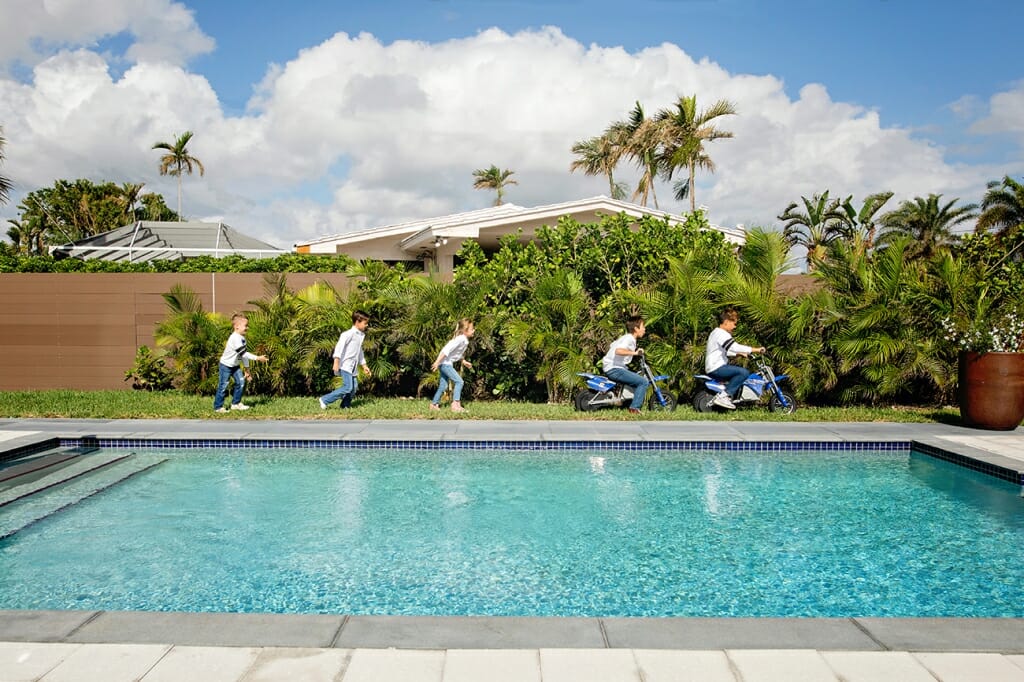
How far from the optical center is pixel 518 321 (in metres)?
12.2

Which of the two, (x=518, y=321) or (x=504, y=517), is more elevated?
(x=518, y=321)

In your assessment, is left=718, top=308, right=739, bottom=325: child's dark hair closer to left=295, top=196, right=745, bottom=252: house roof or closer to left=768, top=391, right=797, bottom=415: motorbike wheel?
left=768, top=391, right=797, bottom=415: motorbike wheel

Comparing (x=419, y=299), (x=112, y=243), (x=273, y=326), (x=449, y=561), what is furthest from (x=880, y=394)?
(x=112, y=243)

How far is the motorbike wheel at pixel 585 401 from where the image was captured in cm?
1154

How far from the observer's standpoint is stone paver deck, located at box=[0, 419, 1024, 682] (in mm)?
3273

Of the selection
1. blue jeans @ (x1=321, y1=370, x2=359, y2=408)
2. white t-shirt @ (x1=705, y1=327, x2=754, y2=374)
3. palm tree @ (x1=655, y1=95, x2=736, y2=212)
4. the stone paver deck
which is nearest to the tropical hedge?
white t-shirt @ (x1=705, y1=327, x2=754, y2=374)

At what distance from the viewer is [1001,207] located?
37.4 metres

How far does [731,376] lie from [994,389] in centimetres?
351

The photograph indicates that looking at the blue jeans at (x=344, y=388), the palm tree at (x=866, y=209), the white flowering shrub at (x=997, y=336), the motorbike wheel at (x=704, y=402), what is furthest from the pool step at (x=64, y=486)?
the palm tree at (x=866, y=209)

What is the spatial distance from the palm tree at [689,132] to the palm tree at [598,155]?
213 inches

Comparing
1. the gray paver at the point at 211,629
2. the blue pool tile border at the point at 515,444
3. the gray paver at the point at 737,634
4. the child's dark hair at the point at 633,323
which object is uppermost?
the child's dark hair at the point at 633,323

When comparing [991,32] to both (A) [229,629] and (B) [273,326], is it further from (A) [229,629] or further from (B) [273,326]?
(A) [229,629]

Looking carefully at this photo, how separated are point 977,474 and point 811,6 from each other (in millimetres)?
10484

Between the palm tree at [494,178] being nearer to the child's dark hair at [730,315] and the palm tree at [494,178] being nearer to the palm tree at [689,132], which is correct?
the palm tree at [689,132]
